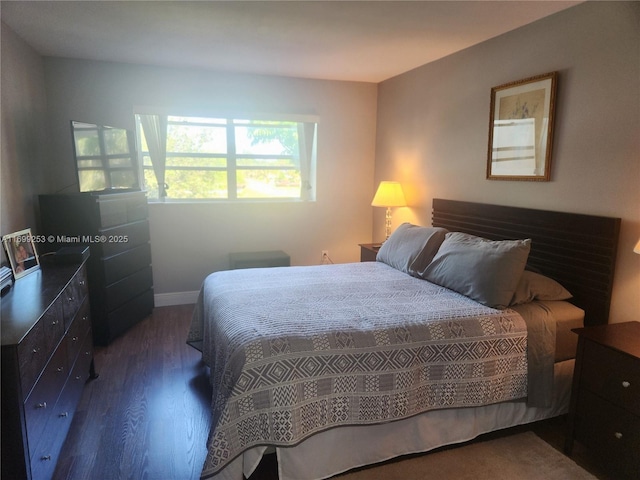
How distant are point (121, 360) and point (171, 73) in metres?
2.72

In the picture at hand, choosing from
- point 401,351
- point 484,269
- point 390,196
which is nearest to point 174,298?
point 390,196

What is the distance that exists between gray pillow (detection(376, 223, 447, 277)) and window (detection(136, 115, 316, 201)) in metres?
1.65

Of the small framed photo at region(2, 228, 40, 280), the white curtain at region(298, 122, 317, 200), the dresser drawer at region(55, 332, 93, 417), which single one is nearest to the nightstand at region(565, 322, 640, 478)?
the dresser drawer at region(55, 332, 93, 417)

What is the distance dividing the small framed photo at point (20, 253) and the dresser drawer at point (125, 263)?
2.92 feet

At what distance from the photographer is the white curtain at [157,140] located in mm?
4051

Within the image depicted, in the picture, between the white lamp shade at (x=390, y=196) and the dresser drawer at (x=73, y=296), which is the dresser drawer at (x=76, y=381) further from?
the white lamp shade at (x=390, y=196)

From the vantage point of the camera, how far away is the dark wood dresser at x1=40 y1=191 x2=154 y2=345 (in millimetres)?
3133

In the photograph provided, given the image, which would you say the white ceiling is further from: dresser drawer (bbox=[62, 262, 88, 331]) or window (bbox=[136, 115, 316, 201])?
dresser drawer (bbox=[62, 262, 88, 331])

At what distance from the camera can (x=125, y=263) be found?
11.5 ft

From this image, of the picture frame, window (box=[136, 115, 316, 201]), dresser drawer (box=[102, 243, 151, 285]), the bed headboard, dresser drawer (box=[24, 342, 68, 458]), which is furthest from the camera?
window (box=[136, 115, 316, 201])

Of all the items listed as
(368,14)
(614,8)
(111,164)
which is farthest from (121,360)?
(614,8)

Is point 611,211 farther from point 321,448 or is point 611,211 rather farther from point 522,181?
point 321,448

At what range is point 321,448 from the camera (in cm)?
188

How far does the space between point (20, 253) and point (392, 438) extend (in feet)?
7.17
